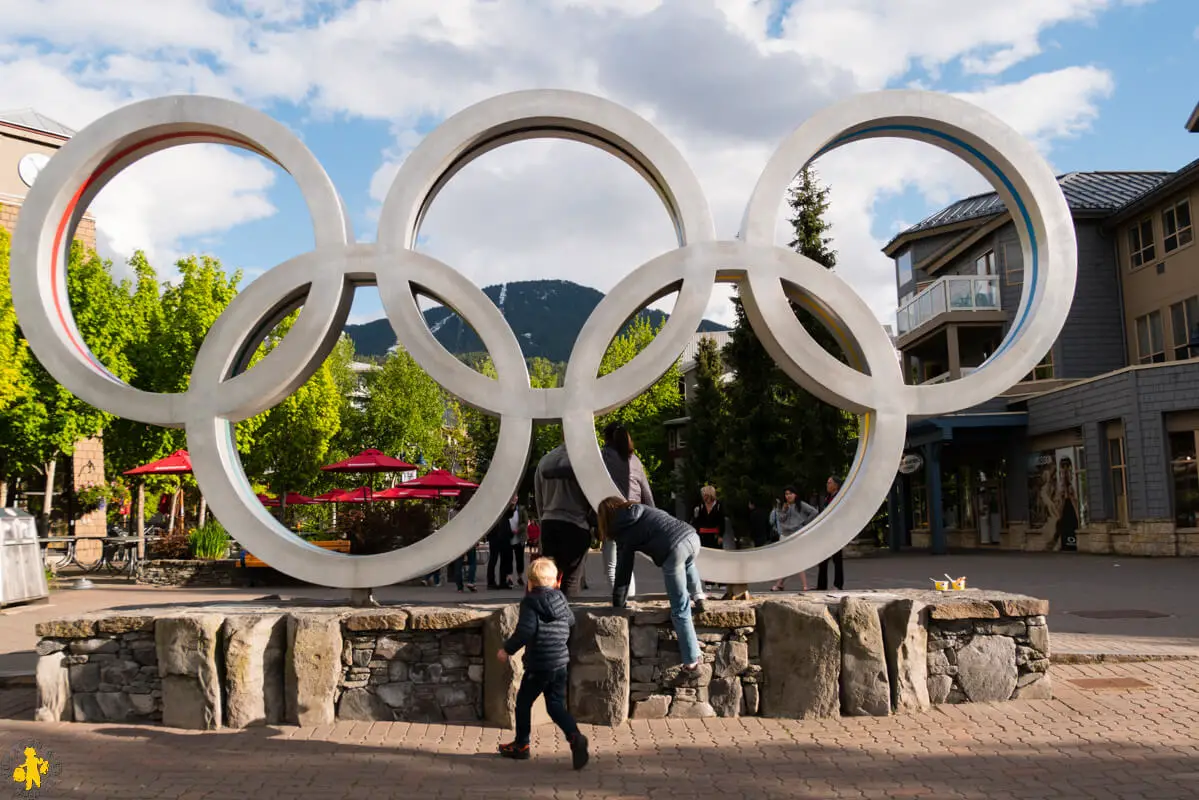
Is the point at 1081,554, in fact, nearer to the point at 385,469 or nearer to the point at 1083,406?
the point at 1083,406

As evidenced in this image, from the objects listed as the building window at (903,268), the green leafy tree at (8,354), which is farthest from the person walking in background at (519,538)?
the building window at (903,268)

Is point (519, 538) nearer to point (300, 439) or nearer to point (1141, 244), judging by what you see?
point (300, 439)

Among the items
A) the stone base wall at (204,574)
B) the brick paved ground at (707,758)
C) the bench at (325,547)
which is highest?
the bench at (325,547)

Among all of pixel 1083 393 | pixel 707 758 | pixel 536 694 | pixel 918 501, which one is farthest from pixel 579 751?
pixel 918 501

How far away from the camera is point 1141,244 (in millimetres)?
28766

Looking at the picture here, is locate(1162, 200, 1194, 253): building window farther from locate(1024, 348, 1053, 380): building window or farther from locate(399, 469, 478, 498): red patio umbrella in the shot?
locate(399, 469, 478, 498): red patio umbrella

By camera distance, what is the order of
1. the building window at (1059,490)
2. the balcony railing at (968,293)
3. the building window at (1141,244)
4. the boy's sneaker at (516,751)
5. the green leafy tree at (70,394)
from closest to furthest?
the boy's sneaker at (516,751) < the green leafy tree at (70,394) < the building window at (1059,490) < the building window at (1141,244) < the balcony railing at (968,293)

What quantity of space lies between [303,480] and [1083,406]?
87.0ft

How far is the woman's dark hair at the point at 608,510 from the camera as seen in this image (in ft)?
25.6

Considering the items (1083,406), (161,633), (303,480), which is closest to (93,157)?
(161,633)

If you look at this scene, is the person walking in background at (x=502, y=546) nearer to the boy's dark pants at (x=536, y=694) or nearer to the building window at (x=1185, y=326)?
the boy's dark pants at (x=536, y=694)

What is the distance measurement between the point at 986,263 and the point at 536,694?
30.1 meters

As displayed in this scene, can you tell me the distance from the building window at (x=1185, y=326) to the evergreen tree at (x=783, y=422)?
9142 mm

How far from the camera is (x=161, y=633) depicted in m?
7.93
